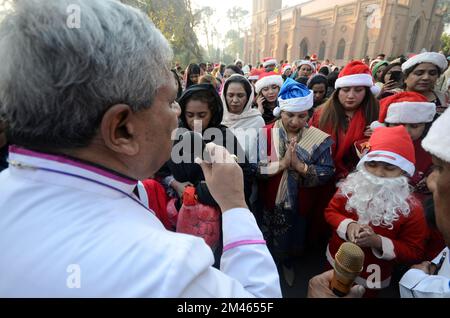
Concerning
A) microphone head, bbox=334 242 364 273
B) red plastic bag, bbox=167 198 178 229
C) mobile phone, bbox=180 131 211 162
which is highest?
mobile phone, bbox=180 131 211 162

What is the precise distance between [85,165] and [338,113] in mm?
3081

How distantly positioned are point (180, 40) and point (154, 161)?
23.7 metres

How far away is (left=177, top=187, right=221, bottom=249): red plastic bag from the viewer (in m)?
1.64

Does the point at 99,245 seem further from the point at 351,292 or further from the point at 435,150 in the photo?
the point at 435,150

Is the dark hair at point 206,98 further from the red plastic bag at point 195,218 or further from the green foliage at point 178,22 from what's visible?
the green foliage at point 178,22

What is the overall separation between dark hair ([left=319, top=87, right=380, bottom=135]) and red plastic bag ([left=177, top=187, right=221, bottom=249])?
2107 mm

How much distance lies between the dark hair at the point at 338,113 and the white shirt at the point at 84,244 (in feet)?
9.11

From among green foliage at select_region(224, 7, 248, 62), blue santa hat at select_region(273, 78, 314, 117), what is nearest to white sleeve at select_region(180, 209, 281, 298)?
blue santa hat at select_region(273, 78, 314, 117)

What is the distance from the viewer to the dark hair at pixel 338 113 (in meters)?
3.13

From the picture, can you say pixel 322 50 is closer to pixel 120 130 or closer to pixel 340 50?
pixel 340 50

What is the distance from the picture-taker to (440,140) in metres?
1.07

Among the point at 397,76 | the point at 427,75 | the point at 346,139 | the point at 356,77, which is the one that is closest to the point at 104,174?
the point at 346,139

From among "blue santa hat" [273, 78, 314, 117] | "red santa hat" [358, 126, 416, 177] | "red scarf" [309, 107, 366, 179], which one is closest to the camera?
"red santa hat" [358, 126, 416, 177]

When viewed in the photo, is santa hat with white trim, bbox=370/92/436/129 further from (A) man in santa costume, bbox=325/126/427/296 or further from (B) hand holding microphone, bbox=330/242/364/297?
(B) hand holding microphone, bbox=330/242/364/297
